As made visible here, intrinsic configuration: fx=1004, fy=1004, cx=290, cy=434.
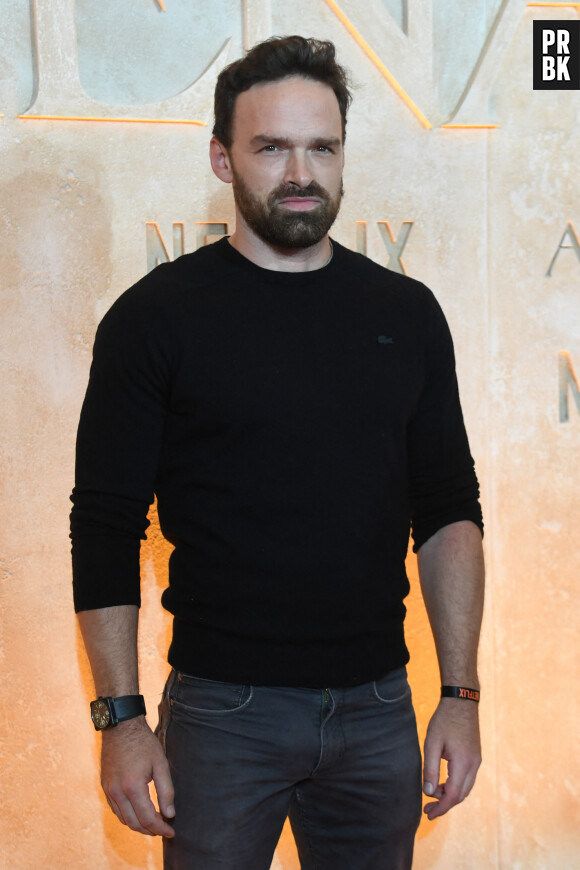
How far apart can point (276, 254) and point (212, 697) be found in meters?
0.73

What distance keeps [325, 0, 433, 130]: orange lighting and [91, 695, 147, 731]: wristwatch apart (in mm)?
1570

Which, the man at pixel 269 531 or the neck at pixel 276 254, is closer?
the man at pixel 269 531

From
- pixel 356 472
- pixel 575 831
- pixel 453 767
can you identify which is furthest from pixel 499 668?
pixel 356 472

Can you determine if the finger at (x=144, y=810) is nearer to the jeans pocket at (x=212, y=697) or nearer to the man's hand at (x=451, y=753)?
the jeans pocket at (x=212, y=697)

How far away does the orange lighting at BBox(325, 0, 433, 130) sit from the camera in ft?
7.77

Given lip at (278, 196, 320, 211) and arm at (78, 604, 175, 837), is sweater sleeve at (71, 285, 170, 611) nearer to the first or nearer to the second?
arm at (78, 604, 175, 837)

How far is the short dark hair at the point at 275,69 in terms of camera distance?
169cm

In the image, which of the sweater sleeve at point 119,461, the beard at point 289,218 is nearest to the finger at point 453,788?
the sweater sleeve at point 119,461

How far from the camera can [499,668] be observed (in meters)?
A: 2.49

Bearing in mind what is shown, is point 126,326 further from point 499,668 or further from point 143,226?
point 499,668

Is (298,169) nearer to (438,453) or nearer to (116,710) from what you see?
(438,453)

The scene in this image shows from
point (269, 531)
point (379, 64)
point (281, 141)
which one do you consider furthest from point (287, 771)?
point (379, 64)

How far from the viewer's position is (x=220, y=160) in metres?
1.78

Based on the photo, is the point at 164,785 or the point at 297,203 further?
the point at 297,203
